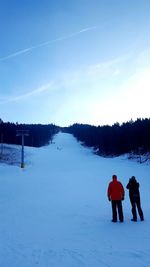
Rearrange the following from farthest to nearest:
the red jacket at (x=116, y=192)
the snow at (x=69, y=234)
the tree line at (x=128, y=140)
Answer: the tree line at (x=128, y=140), the red jacket at (x=116, y=192), the snow at (x=69, y=234)

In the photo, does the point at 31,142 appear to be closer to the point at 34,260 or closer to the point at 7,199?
the point at 7,199

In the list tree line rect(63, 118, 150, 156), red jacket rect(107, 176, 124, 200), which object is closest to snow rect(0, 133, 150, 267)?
red jacket rect(107, 176, 124, 200)

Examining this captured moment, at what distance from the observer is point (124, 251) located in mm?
7914

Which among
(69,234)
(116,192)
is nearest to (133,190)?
(116,192)

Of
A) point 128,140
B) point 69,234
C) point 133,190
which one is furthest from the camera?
point 128,140

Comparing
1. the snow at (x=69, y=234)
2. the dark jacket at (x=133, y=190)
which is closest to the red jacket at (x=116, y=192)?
the dark jacket at (x=133, y=190)

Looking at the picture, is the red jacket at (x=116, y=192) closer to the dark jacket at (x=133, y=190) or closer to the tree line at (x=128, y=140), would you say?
the dark jacket at (x=133, y=190)

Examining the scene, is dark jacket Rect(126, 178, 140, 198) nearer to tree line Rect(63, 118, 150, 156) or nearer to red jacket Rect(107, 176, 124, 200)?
red jacket Rect(107, 176, 124, 200)

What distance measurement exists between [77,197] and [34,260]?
479 inches

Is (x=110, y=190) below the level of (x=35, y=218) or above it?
above

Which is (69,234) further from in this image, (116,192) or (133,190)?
(133,190)

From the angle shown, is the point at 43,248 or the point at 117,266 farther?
the point at 43,248

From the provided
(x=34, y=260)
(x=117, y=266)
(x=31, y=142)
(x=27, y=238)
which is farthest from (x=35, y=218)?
(x=31, y=142)

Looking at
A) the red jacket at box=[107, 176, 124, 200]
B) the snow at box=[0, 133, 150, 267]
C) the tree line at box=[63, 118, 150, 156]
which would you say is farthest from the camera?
the tree line at box=[63, 118, 150, 156]
